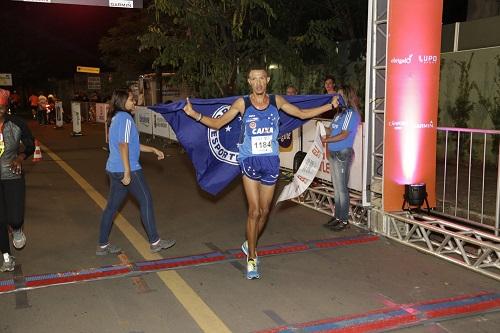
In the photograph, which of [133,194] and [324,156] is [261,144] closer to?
[133,194]

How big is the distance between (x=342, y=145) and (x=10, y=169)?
396cm

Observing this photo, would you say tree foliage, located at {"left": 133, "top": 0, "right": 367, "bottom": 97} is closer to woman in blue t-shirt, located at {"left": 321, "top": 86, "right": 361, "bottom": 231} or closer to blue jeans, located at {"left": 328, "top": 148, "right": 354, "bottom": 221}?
woman in blue t-shirt, located at {"left": 321, "top": 86, "right": 361, "bottom": 231}

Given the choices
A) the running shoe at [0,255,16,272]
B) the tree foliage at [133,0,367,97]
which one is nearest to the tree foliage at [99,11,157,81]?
the tree foliage at [133,0,367,97]

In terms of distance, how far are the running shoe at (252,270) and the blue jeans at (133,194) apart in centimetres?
139

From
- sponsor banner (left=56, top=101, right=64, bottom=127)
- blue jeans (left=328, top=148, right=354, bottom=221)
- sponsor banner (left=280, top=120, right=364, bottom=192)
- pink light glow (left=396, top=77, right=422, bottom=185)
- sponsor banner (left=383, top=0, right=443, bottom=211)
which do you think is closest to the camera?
sponsor banner (left=383, top=0, right=443, bottom=211)

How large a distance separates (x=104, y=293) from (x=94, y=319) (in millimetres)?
581

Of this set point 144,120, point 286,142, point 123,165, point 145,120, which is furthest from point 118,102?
point 144,120

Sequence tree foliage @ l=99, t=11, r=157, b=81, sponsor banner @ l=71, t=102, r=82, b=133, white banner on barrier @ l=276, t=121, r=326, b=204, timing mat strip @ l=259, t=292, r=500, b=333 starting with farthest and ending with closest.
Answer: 1. tree foliage @ l=99, t=11, r=157, b=81
2. sponsor banner @ l=71, t=102, r=82, b=133
3. white banner on barrier @ l=276, t=121, r=326, b=204
4. timing mat strip @ l=259, t=292, r=500, b=333

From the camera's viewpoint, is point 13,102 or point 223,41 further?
point 13,102

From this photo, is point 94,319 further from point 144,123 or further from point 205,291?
point 144,123

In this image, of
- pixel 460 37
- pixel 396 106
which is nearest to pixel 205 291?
pixel 396 106

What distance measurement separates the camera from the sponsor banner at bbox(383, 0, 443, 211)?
636 centimetres

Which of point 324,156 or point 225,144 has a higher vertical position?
point 225,144

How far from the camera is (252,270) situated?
546 centimetres
